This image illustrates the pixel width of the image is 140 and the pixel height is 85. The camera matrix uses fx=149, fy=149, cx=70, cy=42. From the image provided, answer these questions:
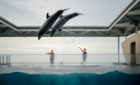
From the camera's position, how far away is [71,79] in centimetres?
966

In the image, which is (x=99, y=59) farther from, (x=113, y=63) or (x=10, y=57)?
(x=10, y=57)

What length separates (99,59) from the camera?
8.81 metres

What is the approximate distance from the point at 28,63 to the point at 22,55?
1.84ft

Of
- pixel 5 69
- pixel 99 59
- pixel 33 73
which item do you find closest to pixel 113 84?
pixel 99 59

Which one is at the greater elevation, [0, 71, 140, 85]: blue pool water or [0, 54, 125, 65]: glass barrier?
[0, 54, 125, 65]: glass barrier

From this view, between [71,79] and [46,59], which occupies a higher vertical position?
[46,59]

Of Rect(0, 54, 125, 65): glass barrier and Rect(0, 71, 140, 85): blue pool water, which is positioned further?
Rect(0, 71, 140, 85): blue pool water

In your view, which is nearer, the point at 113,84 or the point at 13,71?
the point at 13,71

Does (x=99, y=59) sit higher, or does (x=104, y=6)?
(x=104, y=6)

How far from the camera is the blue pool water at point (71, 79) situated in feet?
30.6

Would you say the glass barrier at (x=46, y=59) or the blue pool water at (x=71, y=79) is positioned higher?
the glass barrier at (x=46, y=59)

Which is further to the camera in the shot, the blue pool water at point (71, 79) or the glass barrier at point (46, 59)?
the blue pool water at point (71, 79)

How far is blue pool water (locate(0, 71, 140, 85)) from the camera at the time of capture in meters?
9.31

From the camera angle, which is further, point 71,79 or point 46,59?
point 71,79
